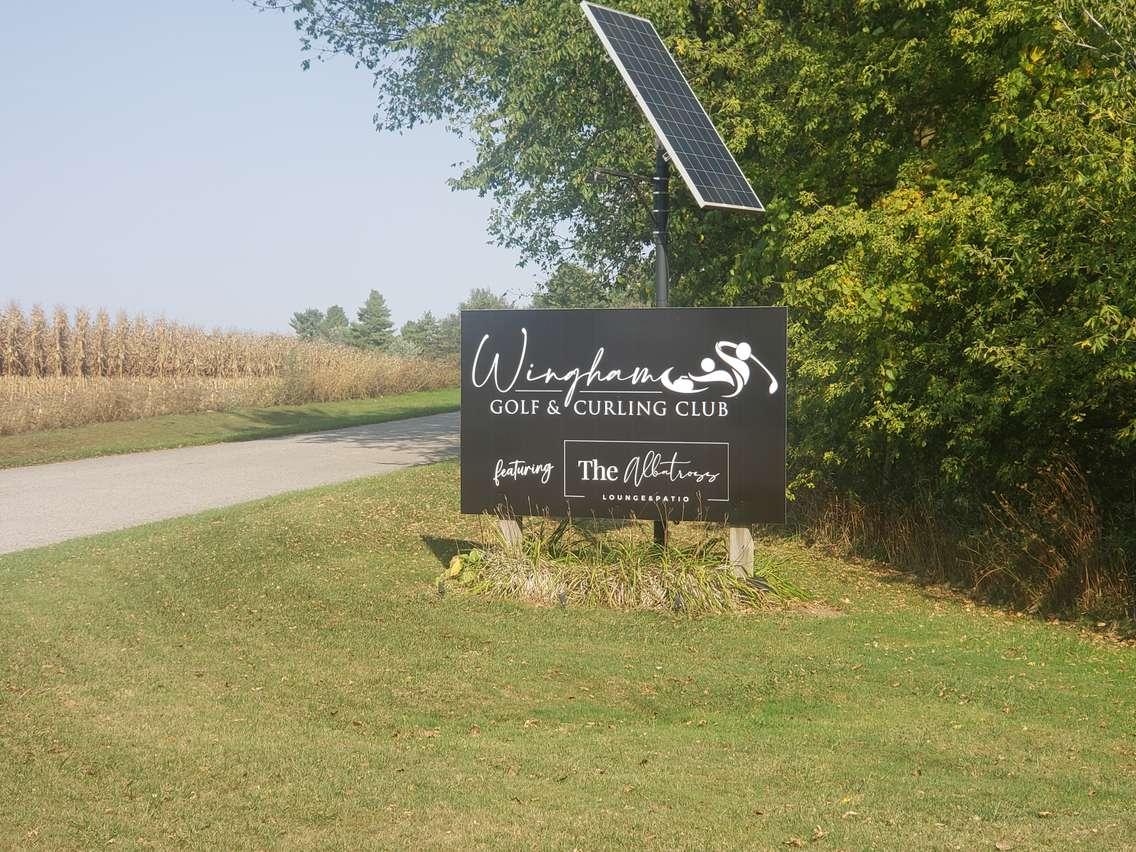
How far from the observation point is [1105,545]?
439 inches

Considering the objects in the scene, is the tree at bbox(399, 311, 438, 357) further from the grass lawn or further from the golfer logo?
the golfer logo

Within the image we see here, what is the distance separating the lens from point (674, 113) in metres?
11.8

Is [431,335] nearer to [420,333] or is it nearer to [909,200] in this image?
[420,333]

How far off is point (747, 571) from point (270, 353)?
30.5 metres

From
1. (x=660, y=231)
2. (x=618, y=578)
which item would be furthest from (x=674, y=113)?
(x=618, y=578)

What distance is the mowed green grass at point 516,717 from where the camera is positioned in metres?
5.46

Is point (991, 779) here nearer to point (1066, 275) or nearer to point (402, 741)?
point (402, 741)

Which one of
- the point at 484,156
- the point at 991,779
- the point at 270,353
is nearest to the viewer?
the point at 991,779

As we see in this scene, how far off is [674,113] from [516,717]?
21.9 ft

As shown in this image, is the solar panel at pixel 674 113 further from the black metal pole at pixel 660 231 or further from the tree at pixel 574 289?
the tree at pixel 574 289

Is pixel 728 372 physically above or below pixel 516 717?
above

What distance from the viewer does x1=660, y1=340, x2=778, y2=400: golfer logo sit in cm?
1048

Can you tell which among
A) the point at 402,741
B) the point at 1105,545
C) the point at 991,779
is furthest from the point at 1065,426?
the point at 402,741

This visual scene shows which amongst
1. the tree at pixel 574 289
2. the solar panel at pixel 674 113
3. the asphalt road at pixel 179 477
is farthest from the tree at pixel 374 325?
the solar panel at pixel 674 113
